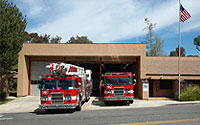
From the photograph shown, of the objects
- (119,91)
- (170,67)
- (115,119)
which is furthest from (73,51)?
(115,119)

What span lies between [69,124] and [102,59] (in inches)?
647

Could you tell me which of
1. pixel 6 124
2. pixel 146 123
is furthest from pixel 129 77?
pixel 6 124

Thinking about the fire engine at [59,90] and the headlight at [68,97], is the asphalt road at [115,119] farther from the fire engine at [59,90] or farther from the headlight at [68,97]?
the headlight at [68,97]

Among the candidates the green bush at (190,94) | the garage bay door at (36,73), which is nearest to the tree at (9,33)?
the garage bay door at (36,73)

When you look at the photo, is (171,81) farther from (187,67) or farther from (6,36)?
(6,36)

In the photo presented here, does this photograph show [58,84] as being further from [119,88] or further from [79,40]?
[79,40]

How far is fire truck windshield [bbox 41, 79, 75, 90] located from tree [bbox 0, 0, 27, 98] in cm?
807

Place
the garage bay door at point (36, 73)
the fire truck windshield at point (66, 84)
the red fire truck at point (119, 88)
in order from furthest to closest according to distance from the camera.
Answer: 1. the garage bay door at point (36, 73)
2. the red fire truck at point (119, 88)
3. the fire truck windshield at point (66, 84)

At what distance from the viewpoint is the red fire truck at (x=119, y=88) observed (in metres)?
17.9

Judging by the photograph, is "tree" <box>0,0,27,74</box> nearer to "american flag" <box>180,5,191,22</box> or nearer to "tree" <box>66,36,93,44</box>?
"american flag" <box>180,5,191,22</box>

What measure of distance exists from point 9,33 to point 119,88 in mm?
12243

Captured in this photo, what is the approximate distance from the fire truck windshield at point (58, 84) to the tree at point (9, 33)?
318 inches

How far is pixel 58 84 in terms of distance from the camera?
48.4 feet

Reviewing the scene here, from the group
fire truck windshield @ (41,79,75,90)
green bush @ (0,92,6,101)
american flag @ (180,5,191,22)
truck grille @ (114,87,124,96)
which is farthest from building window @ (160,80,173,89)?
green bush @ (0,92,6,101)
